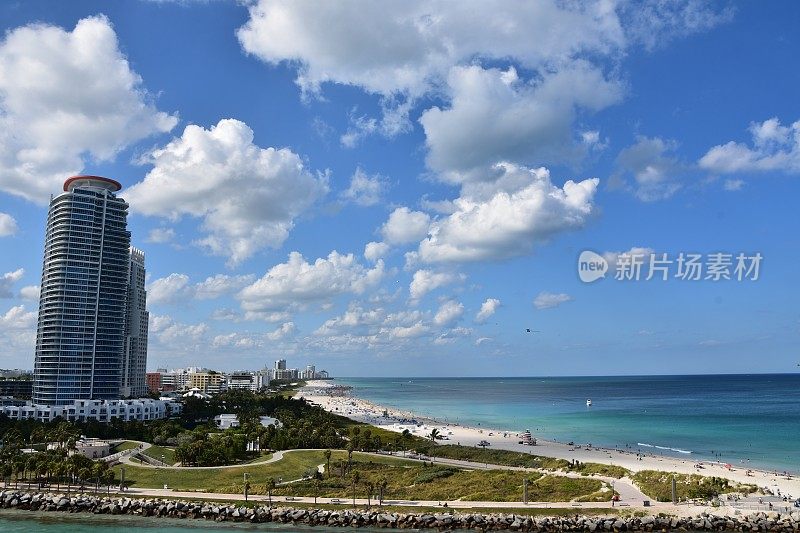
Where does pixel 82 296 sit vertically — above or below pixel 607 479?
Answer: above

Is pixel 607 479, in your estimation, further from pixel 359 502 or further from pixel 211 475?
pixel 211 475

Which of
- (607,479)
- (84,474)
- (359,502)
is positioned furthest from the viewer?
(607,479)

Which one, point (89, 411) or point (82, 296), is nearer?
point (89, 411)

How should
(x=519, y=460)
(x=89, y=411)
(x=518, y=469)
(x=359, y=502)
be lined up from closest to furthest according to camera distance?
(x=359, y=502) → (x=518, y=469) → (x=519, y=460) → (x=89, y=411)

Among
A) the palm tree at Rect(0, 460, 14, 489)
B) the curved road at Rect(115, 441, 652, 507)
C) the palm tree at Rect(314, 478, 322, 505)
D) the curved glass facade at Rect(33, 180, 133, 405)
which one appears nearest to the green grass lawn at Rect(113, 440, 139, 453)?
the curved road at Rect(115, 441, 652, 507)

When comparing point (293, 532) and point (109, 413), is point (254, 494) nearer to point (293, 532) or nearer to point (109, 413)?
point (293, 532)

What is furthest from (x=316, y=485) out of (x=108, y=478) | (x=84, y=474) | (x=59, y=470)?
(x=59, y=470)

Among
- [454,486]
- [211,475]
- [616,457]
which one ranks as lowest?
[616,457]

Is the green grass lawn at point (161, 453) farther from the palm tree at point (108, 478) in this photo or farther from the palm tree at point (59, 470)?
the palm tree at point (59, 470)

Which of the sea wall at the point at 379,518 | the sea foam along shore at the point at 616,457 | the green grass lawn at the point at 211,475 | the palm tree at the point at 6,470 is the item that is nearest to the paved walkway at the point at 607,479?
the sea wall at the point at 379,518
